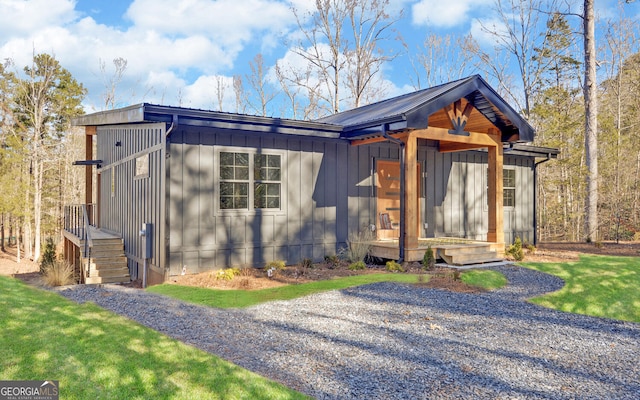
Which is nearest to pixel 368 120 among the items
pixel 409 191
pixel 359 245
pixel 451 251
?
pixel 409 191

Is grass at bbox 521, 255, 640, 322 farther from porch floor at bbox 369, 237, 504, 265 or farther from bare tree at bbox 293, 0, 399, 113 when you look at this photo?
bare tree at bbox 293, 0, 399, 113

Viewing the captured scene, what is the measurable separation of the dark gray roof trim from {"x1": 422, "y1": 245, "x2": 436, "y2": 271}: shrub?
3.22m

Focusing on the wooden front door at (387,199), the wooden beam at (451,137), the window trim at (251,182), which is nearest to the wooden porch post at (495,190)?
the wooden beam at (451,137)

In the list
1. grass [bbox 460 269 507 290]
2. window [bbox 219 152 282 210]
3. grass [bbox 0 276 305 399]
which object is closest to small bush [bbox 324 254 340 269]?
window [bbox 219 152 282 210]

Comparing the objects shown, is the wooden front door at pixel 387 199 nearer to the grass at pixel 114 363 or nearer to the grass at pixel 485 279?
the grass at pixel 485 279

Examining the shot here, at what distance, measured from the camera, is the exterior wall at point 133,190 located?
27.8ft

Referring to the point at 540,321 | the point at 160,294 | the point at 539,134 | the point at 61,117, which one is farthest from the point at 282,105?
the point at 540,321

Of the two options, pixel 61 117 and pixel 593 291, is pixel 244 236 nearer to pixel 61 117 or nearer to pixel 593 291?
pixel 593 291

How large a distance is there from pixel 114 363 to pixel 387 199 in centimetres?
817

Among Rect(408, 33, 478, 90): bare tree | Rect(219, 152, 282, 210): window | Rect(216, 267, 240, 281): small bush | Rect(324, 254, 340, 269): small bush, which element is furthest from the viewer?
Rect(408, 33, 478, 90): bare tree

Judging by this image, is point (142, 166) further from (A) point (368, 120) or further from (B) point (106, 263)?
(A) point (368, 120)

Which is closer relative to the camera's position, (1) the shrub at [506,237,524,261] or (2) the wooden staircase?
(2) the wooden staircase

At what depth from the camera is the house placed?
27.3 feet

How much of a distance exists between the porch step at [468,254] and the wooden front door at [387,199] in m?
1.77
